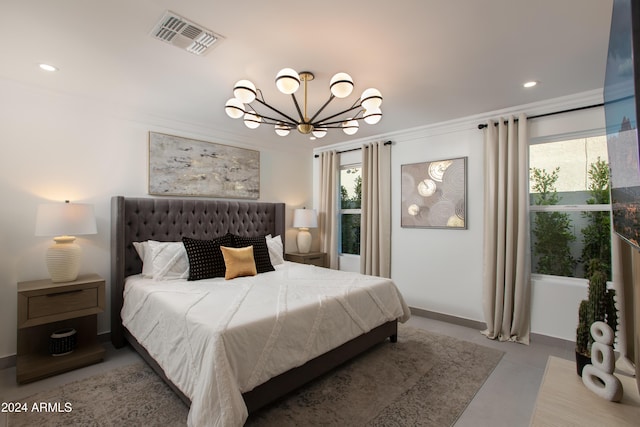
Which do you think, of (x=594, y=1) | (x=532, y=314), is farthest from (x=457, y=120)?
(x=532, y=314)

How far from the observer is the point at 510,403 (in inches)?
83.7

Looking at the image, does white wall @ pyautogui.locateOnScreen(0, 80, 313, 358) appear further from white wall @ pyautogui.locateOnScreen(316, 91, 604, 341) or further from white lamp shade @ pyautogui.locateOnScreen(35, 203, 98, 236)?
white wall @ pyautogui.locateOnScreen(316, 91, 604, 341)

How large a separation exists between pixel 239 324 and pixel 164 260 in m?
1.66

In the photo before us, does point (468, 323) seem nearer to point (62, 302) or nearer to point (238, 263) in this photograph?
point (238, 263)

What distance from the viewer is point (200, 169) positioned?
3873 millimetres

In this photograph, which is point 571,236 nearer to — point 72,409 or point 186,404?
point 186,404

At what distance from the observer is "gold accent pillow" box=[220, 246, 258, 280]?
10.2 ft

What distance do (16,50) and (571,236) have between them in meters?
5.18

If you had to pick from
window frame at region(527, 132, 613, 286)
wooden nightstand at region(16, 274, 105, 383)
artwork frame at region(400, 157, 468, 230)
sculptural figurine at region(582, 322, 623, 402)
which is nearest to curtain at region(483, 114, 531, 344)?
window frame at region(527, 132, 613, 286)

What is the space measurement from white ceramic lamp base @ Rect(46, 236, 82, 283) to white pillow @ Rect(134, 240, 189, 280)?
576mm

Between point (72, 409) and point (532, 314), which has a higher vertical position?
point (532, 314)

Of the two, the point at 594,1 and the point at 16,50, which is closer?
the point at 594,1

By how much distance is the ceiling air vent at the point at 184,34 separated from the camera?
1832mm

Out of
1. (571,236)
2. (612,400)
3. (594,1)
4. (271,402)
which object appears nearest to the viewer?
(612,400)
